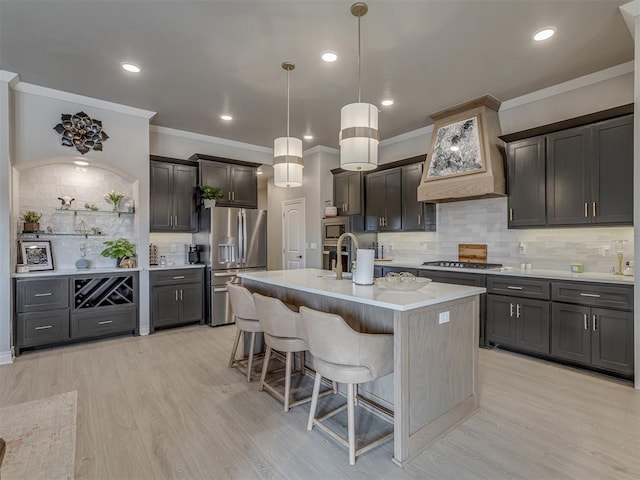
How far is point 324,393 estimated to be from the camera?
9.13 feet

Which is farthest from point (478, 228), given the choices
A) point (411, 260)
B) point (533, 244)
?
point (411, 260)

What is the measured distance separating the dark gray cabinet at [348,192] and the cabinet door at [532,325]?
3.05 metres

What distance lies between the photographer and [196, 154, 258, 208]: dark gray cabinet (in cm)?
550

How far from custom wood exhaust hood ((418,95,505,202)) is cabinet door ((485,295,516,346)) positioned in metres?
1.30

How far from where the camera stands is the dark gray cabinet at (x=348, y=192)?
6055 mm

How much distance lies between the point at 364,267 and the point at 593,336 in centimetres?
244

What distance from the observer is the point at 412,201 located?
5.33 m

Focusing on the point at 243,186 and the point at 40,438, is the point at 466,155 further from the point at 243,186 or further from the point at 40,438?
the point at 40,438

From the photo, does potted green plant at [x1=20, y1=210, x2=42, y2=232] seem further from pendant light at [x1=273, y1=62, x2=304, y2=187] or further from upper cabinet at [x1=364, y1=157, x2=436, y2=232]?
upper cabinet at [x1=364, y1=157, x2=436, y2=232]

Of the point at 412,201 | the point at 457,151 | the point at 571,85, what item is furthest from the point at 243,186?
the point at 571,85

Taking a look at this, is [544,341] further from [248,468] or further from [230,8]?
[230,8]

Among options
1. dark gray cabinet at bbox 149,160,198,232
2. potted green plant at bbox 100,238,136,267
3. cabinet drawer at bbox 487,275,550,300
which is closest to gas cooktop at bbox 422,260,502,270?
cabinet drawer at bbox 487,275,550,300

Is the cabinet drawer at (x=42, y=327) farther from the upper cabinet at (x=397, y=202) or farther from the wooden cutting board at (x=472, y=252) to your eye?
the wooden cutting board at (x=472, y=252)

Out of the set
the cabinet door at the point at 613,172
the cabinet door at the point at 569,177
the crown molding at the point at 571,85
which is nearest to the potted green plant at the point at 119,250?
the cabinet door at the point at 569,177
